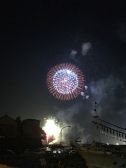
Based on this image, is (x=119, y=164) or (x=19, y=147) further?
(x=19, y=147)

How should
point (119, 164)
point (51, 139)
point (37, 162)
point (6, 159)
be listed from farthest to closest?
point (51, 139)
point (6, 159)
point (37, 162)
point (119, 164)

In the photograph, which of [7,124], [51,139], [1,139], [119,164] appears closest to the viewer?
[119,164]

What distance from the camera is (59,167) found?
5956 centimetres

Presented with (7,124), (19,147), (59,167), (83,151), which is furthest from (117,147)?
(7,124)

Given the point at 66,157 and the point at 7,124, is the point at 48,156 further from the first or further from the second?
the point at 7,124

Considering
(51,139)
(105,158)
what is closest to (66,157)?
(105,158)

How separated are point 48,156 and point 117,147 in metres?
12.5

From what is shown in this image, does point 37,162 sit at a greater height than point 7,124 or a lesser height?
lesser

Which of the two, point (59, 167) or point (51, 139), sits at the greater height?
point (51, 139)

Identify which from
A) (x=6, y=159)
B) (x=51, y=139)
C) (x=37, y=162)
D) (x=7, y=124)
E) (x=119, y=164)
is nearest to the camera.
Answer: (x=119, y=164)

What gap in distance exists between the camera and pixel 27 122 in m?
105

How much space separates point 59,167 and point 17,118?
4555 cm

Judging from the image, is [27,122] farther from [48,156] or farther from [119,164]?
[119,164]

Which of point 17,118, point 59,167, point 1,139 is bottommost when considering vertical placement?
point 59,167
